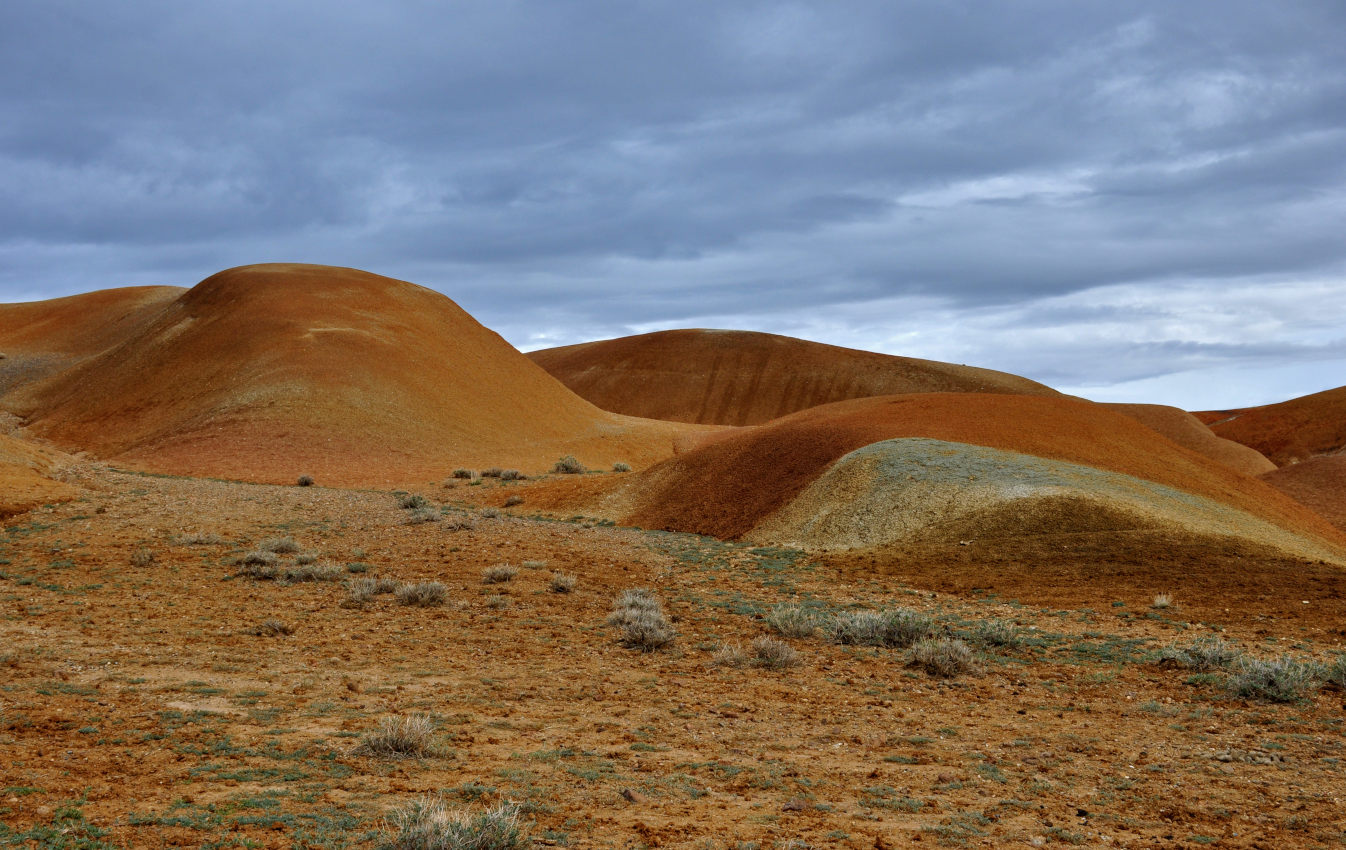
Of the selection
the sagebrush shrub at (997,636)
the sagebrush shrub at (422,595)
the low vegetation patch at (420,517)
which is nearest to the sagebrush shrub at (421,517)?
the low vegetation patch at (420,517)

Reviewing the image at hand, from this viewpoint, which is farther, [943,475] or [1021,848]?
[943,475]

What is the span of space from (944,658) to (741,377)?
82824mm

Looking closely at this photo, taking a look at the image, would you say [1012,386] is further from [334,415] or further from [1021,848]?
[1021,848]

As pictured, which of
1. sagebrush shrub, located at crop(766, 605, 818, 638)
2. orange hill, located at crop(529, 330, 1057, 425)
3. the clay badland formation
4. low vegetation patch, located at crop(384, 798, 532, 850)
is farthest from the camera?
orange hill, located at crop(529, 330, 1057, 425)

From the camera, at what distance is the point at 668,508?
71.0 feet

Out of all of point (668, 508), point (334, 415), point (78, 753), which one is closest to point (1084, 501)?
point (668, 508)

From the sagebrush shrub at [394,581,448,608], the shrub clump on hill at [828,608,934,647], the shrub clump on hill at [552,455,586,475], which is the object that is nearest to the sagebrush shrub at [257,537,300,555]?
the sagebrush shrub at [394,581,448,608]

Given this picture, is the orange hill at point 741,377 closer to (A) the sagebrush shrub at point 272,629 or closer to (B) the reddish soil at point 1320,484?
(B) the reddish soil at point 1320,484

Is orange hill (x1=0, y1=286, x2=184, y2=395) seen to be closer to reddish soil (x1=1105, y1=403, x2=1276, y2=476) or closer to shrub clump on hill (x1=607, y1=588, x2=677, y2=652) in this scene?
shrub clump on hill (x1=607, y1=588, x2=677, y2=652)

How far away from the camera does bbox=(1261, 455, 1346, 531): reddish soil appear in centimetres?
3484

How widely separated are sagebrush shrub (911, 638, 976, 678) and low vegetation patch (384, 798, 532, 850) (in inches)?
224

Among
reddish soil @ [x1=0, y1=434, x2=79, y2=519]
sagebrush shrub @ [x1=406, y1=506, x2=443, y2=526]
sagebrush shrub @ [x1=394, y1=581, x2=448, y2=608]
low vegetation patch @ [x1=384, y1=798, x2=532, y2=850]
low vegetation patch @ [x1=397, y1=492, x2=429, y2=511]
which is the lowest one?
low vegetation patch @ [x1=384, y1=798, x2=532, y2=850]

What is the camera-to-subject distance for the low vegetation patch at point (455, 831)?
4.60 meters

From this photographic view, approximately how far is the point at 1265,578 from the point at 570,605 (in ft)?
A: 32.1
